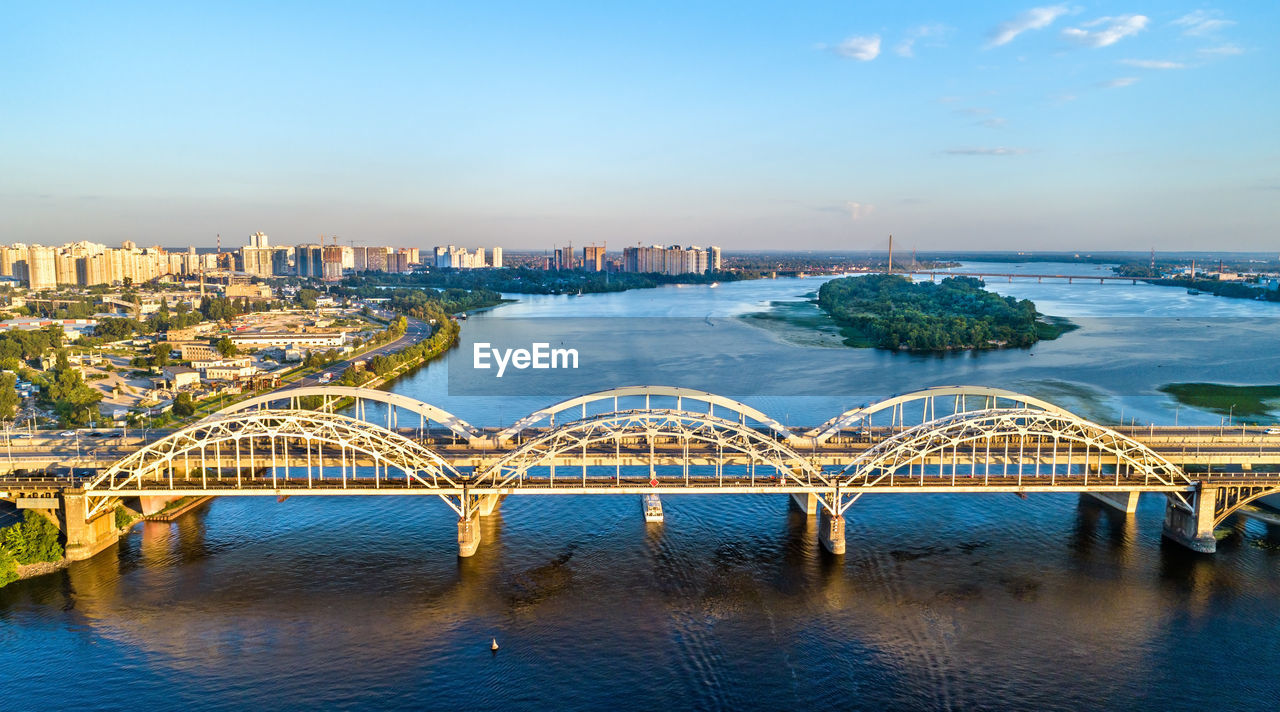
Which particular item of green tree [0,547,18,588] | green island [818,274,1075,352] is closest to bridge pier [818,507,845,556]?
green tree [0,547,18,588]

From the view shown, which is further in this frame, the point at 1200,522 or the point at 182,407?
the point at 182,407

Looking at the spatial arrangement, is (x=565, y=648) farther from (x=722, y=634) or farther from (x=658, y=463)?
(x=658, y=463)

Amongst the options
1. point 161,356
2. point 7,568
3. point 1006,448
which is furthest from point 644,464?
point 161,356

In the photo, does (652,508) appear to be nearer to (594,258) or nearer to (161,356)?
(161,356)

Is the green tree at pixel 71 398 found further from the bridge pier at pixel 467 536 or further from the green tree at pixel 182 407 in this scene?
the bridge pier at pixel 467 536

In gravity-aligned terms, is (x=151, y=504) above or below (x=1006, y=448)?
below

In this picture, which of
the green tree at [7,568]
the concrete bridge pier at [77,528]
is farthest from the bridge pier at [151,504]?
the green tree at [7,568]
